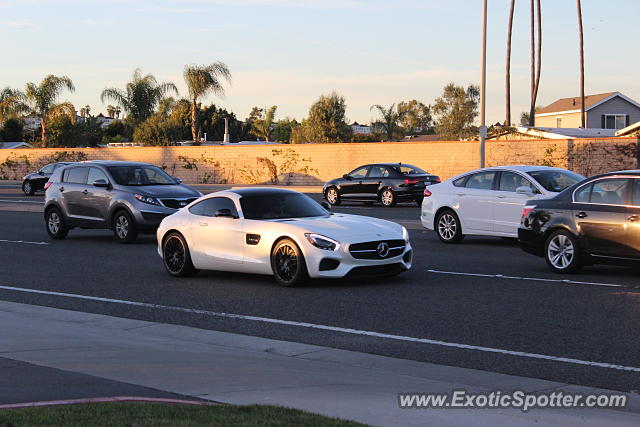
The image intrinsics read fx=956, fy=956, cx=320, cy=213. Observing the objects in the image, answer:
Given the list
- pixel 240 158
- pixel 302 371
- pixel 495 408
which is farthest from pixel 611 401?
pixel 240 158

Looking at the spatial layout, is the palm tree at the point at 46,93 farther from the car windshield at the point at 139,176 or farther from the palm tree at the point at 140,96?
the car windshield at the point at 139,176

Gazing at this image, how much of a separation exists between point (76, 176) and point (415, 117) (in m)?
86.7

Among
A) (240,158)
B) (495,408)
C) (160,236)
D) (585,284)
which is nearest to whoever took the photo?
(495,408)

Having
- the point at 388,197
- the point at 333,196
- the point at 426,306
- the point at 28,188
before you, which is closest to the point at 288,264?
the point at 426,306

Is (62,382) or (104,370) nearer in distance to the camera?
(62,382)

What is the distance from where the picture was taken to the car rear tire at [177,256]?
14594 mm

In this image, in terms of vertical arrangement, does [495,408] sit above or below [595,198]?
below

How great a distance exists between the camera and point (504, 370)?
321 inches

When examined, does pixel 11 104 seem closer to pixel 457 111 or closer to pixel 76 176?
pixel 457 111

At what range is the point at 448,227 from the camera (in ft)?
63.7

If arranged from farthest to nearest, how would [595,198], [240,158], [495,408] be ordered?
[240,158]
[595,198]
[495,408]

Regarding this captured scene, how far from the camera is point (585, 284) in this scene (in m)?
13.1

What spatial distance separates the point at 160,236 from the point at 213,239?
1.21 meters

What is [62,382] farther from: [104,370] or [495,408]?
[495,408]
